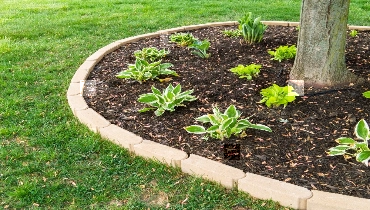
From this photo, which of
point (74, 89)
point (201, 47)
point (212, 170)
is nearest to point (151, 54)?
point (201, 47)

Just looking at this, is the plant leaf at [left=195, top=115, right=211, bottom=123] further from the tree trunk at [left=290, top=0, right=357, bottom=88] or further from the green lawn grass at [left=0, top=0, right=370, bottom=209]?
the tree trunk at [left=290, top=0, right=357, bottom=88]

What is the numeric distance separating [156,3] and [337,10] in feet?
17.7

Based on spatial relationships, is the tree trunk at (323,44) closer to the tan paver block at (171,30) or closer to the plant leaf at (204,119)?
the plant leaf at (204,119)

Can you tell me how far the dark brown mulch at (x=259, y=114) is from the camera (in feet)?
9.09

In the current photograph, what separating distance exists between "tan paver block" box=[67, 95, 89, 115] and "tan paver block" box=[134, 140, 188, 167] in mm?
884

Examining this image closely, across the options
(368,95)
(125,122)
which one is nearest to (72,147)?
(125,122)

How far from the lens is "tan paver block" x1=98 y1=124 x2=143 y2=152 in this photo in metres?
3.17

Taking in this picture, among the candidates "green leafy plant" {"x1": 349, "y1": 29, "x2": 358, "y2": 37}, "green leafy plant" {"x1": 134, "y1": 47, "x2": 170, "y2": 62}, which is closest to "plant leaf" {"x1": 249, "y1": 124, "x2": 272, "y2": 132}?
"green leafy plant" {"x1": 134, "y1": 47, "x2": 170, "y2": 62}

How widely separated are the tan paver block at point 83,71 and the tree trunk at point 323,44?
2.19 metres

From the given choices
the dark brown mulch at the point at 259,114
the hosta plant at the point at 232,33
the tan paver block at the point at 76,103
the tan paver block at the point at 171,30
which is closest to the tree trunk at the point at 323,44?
the dark brown mulch at the point at 259,114

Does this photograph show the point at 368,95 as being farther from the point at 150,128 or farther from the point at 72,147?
the point at 72,147

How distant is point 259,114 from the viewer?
136 inches

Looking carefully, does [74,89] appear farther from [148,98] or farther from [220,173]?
[220,173]

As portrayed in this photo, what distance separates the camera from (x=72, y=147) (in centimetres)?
326
